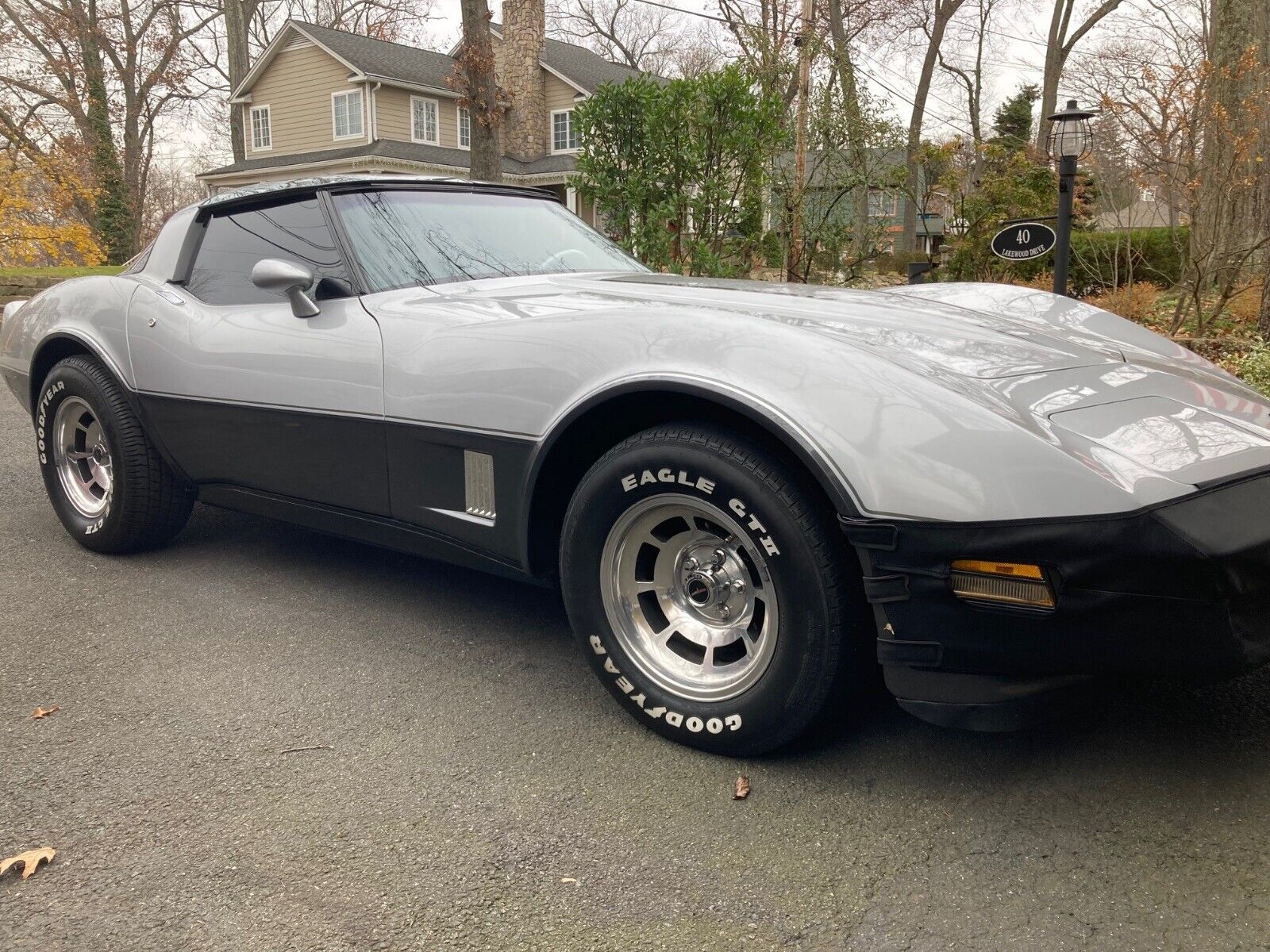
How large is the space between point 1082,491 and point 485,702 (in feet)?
5.43

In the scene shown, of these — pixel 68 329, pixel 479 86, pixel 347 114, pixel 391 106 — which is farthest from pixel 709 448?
pixel 347 114

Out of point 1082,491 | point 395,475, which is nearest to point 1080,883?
point 1082,491

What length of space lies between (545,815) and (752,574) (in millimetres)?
726

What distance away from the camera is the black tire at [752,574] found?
2.12 m

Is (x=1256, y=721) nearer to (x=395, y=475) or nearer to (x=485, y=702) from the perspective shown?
(x=485, y=702)

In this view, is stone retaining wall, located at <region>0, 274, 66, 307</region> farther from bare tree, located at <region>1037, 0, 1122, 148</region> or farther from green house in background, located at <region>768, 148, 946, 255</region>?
bare tree, located at <region>1037, 0, 1122, 148</region>

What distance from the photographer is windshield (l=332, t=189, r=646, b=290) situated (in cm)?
323

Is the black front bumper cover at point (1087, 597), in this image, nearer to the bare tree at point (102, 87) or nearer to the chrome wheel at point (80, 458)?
the chrome wheel at point (80, 458)

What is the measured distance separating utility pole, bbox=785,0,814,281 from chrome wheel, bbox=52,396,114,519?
7028 mm

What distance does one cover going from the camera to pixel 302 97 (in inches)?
1102

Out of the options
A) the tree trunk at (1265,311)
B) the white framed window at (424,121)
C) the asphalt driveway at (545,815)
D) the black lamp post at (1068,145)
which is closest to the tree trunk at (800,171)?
the black lamp post at (1068,145)

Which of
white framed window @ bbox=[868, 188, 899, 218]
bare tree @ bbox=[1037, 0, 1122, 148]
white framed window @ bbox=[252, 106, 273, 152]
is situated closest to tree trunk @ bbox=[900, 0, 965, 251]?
bare tree @ bbox=[1037, 0, 1122, 148]

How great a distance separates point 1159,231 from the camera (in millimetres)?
14242

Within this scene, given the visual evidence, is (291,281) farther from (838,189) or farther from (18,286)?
(18,286)
